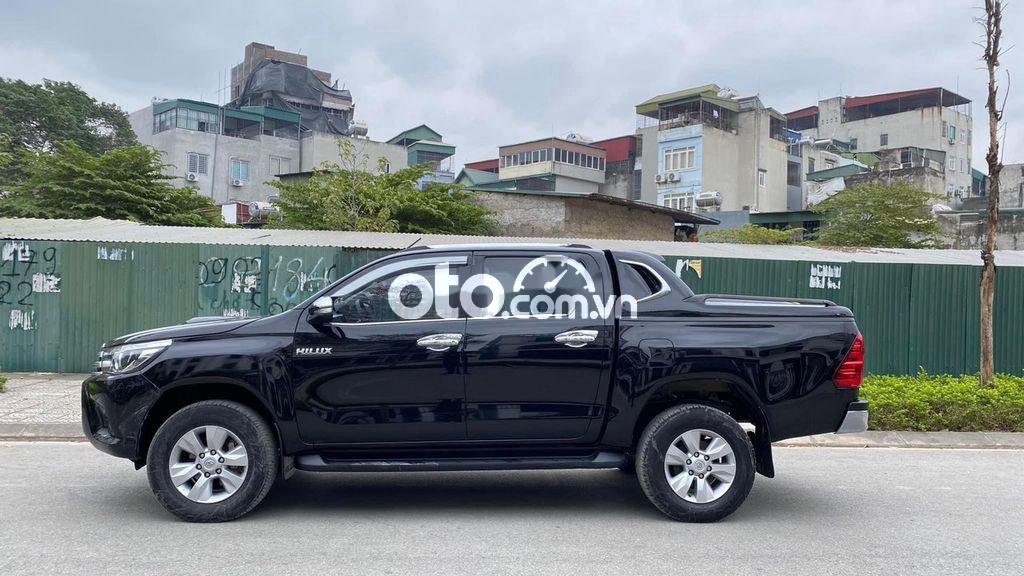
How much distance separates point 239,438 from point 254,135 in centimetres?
5635

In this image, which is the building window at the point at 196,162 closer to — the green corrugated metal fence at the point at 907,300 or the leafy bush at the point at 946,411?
the green corrugated metal fence at the point at 907,300

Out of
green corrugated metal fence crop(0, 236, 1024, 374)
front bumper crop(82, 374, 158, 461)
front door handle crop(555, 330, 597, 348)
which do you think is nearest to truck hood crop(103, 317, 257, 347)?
front bumper crop(82, 374, 158, 461)

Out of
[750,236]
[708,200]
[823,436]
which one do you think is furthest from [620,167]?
[823,436]

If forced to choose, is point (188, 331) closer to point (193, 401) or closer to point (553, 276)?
point (193, 401)

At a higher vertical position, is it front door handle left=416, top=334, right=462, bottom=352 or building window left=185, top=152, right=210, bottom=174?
building window left=185, top=152, right=210, bottom=174

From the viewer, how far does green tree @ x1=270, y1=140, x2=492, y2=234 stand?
2280 cm

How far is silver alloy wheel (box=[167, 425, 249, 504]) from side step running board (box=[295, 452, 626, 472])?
0.41m

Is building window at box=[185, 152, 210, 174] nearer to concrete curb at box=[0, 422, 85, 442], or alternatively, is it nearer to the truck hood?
concrete curb at box=[0, 422, 85, 442]

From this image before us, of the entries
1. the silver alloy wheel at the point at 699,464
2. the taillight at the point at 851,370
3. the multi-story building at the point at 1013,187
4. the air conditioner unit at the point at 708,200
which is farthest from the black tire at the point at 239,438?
the multi-story building at the point at 1013,187

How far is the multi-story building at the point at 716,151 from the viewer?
5394 centimetres

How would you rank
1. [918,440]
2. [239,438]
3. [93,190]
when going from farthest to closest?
[93,190]
[918,440]
[239,438]

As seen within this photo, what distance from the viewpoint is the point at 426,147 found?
2707 inches

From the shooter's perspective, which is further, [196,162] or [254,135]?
[254,135]

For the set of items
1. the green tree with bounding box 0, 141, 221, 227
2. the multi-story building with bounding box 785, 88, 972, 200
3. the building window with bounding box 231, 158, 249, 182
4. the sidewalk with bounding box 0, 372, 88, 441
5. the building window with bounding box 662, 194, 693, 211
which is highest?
the multi-story building with bounding box 785, 88, 972, 200
